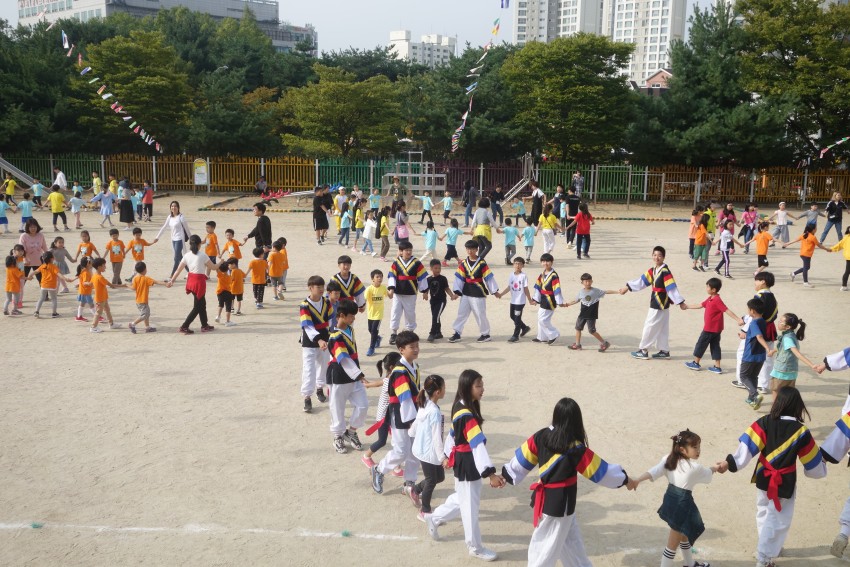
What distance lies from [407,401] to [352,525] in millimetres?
1117

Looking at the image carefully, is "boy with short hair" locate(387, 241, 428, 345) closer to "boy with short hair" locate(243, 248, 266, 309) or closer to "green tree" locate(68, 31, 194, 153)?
"boy with short hair" locate(243, 248, 266, 309)

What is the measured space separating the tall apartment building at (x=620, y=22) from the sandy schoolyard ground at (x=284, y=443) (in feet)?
523

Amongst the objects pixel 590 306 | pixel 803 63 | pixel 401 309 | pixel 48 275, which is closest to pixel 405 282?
pixel 401 309

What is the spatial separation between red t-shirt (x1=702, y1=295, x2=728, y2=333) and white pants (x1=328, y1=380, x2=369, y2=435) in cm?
492

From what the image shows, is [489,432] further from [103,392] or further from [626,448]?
[103,392]

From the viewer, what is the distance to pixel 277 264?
45.6ft

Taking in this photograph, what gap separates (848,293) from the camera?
50.7 feet

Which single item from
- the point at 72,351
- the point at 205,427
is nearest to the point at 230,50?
the point at 72,351

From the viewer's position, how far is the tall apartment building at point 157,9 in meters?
124

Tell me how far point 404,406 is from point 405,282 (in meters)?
4.82

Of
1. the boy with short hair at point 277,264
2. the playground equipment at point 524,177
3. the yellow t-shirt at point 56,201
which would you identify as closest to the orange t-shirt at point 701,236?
the boy with short hair at point 277,264

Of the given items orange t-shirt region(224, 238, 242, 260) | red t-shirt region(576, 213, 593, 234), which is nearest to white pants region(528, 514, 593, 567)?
orange t-shirt region(224, 238, 242, 260)

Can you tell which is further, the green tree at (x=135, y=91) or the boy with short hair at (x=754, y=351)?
the green tree at (x=135, y=91)

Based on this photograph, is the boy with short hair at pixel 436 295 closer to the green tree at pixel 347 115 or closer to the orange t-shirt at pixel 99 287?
the orange t-shirt at pixel 99 287
